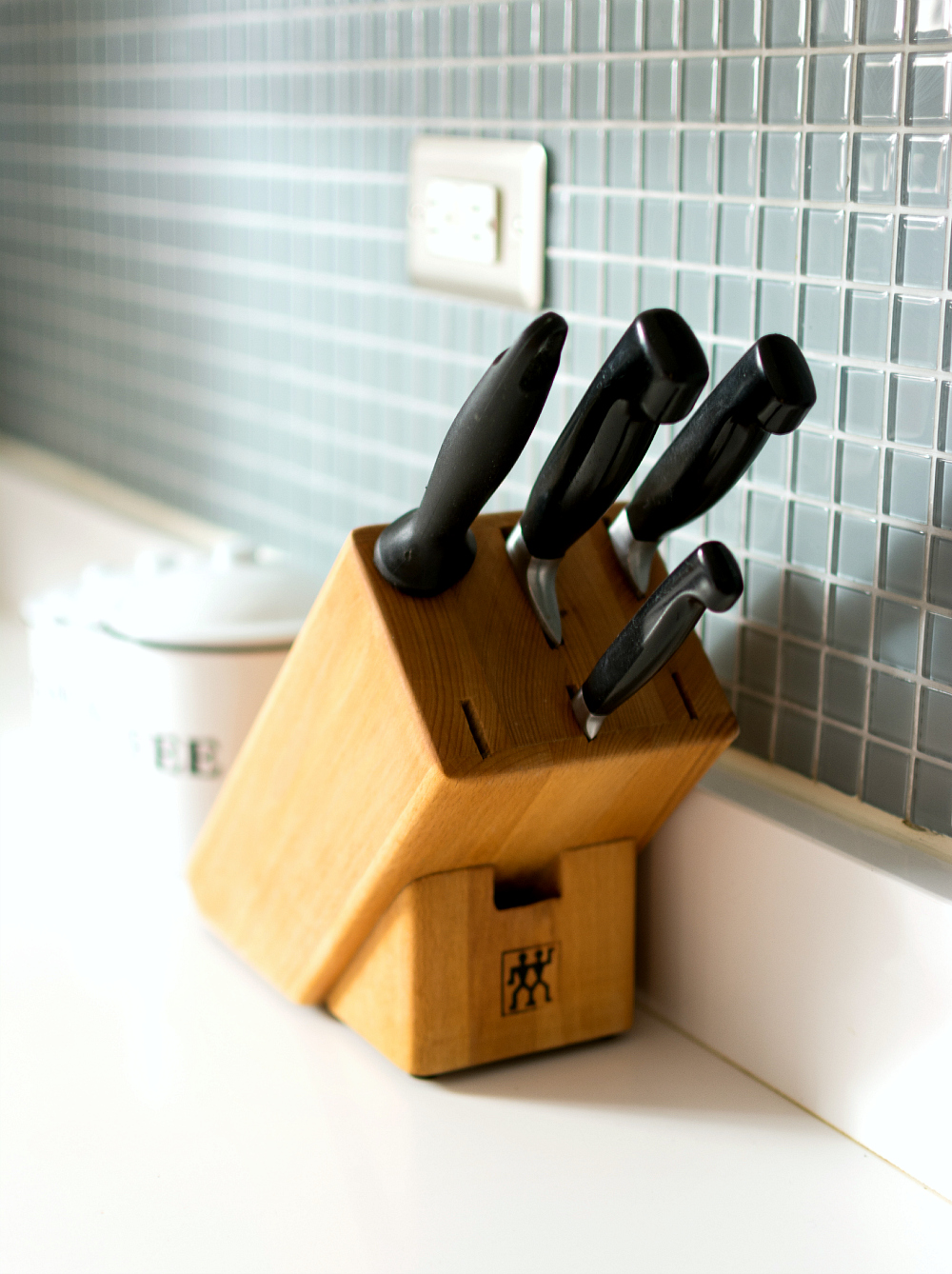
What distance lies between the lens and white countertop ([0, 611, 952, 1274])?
51 centimetres

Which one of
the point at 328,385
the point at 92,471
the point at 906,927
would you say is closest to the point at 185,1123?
the point at 906,927

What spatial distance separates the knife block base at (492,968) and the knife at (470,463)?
0.44ft

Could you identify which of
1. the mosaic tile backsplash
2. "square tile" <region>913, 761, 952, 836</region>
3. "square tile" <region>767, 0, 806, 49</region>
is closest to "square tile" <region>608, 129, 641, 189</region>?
the mosaic tile backsplash

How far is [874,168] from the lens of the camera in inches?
21.3

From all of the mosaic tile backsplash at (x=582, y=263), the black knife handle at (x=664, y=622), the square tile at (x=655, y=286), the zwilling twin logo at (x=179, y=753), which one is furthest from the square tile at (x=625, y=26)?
the zwilling twin logo at (x=179, y=753)

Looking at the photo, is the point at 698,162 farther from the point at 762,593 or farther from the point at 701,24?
the point at 762,593

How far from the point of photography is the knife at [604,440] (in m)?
0.46

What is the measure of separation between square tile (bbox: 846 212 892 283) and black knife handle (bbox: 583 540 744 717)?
15 centimetres

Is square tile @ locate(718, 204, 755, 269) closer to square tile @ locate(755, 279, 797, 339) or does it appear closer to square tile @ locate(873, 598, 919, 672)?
square tile @ locate(755, 279, 797, 339)

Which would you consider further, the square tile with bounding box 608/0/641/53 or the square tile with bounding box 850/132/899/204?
the square tile with bounding box 608/0/641/53

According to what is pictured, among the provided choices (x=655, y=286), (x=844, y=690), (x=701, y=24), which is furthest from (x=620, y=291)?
(x=844, y=690)

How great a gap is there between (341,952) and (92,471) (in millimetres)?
807

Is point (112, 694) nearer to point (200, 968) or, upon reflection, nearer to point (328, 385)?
point (200, 968)

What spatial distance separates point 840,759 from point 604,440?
0.64ft
